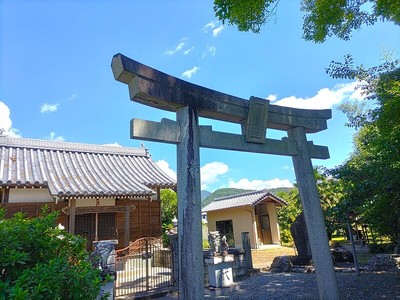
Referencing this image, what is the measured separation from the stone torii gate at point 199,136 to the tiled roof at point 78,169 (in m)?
7.64

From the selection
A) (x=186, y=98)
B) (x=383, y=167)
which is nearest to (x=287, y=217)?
(x=383, y=167)

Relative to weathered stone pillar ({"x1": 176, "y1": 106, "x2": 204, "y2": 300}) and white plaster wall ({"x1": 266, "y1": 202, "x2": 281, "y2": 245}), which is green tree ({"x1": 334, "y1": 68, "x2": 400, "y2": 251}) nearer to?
weathered stone pillar ({"x1": 176, "y1": 106, "x2": 204, "y2": 300})

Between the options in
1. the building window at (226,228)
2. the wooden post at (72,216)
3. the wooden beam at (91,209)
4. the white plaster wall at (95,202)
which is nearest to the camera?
the wooden post at (72,216)

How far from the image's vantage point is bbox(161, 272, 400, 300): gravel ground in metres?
5.76

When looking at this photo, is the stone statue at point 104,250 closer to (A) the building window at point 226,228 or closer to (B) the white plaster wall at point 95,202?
(B) the white plaster wall at point 95,202

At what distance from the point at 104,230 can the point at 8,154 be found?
18.5 feet

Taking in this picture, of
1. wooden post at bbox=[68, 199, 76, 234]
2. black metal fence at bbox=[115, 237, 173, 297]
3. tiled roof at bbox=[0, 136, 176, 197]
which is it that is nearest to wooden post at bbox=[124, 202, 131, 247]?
black metal fence at bbox=[115, 237, 173, 297]

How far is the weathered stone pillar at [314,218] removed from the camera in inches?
179

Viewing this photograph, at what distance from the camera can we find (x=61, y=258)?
2129mm

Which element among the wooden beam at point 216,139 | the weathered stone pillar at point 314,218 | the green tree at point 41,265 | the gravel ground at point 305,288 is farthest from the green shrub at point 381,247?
the green tree at point 41,265

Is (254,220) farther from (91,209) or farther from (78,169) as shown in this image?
(78,169)

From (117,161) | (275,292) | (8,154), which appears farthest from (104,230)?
(275,292)

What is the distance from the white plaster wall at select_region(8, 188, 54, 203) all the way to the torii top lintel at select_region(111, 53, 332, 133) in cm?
940

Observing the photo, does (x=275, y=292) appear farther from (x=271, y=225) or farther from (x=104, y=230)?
(x=271, y=225)
